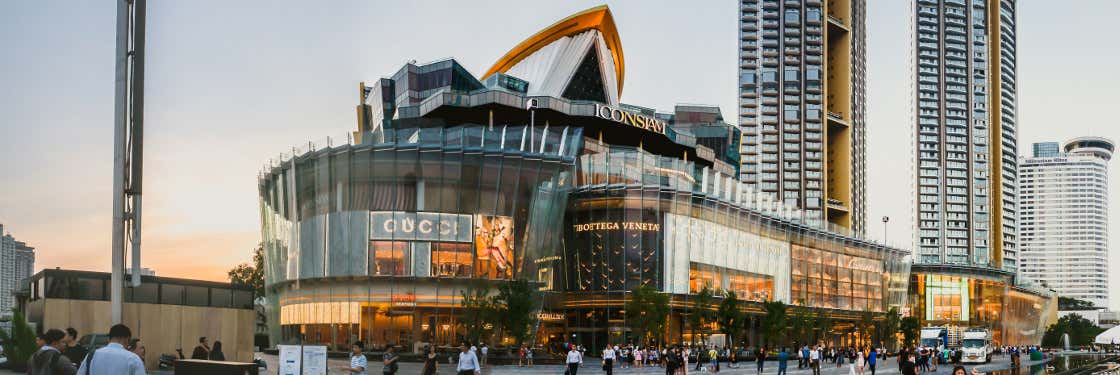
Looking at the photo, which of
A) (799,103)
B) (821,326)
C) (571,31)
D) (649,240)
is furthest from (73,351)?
(799,103)

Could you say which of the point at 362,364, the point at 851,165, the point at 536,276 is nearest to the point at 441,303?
the point at 536,276

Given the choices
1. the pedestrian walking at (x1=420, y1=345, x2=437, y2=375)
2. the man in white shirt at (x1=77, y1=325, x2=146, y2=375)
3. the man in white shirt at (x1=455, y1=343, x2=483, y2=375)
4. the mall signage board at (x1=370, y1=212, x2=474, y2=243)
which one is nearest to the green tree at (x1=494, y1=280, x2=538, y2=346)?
the mall signage board at (x1=370, y1=212, x2=474, y2=243)

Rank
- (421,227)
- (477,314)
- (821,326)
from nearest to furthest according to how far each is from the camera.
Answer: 1. (477,314)
2. (421,227)
3. (821,326)

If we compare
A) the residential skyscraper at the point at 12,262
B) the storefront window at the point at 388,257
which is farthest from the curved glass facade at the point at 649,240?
the residential skyscraper at the point at 12,262

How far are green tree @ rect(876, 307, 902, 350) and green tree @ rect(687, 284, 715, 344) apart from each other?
135 feet

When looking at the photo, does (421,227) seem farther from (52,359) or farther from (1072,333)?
(1072,333)

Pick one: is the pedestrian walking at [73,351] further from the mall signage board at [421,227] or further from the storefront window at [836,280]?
the storefront window at [836,280]

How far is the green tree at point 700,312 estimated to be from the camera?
7288cm

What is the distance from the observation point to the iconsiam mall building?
205 feet

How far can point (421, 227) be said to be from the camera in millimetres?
62812

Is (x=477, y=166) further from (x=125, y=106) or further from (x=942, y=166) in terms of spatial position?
→ (x=942, y=166)

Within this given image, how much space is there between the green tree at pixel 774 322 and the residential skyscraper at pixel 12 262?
67.0 metres

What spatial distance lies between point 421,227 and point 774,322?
31958mm

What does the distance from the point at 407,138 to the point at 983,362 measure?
1705 inches
